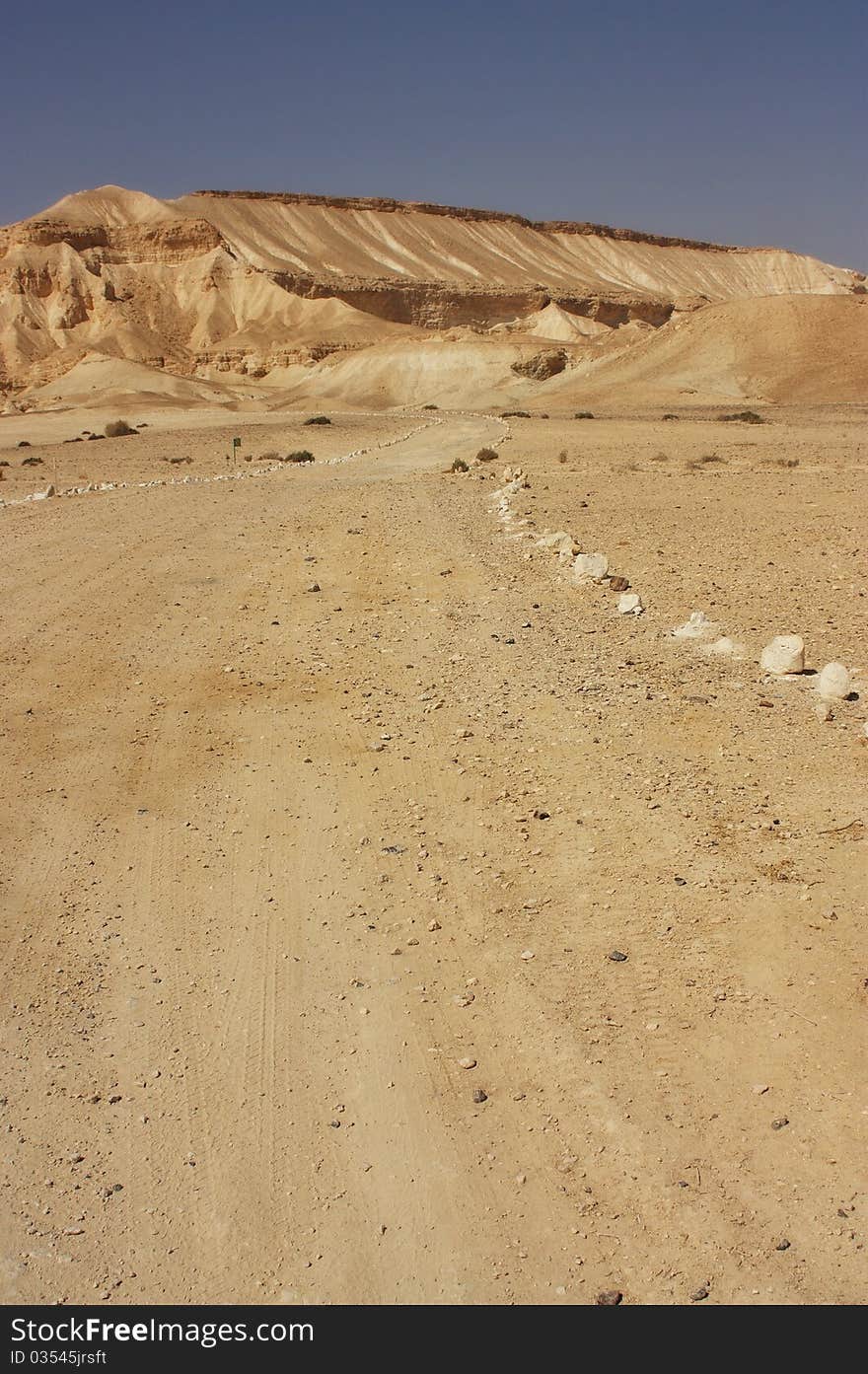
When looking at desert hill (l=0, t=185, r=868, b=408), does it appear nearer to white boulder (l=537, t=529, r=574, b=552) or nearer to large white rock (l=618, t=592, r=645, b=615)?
white boulder (l=537, t=529, r=574, b=552)

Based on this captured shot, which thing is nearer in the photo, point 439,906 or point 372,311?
point 439,906

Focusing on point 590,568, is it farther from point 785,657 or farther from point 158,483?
point 158,483

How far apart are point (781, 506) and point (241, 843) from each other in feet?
34.4

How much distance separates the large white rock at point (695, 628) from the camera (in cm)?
867

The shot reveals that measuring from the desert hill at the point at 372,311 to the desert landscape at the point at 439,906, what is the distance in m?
33.1

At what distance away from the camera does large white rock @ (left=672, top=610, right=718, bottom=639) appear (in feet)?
28.5

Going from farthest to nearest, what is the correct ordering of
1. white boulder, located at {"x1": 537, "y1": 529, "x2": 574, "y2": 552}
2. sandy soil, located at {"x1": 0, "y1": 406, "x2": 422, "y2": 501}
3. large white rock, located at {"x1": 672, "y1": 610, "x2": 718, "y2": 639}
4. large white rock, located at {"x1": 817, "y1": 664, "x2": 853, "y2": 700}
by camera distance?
sandy soil, located at {"x1": 0, "y1": 406, "x2": 422, "y2": 501} < white boulder, located at {"x1": 537, "y1": 529, "x2": 574, "y2": 552} < large white rock, located at {"x1": 672, "y1": 610, "x2": 718, "y2": 639} < large white rock, located at {"x1": 817, "y1": 664, "x2": 853, "y2": 700}

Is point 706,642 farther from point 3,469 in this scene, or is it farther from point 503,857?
point 3,469

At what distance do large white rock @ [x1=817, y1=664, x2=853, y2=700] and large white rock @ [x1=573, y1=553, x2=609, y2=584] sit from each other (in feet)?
12.0

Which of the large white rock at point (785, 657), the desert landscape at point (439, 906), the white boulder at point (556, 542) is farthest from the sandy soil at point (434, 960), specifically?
the white boulder at point (556, 542)

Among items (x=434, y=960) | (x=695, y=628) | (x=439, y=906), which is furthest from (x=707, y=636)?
(x=434, y=960)

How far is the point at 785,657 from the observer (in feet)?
25.1

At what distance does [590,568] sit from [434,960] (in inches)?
258

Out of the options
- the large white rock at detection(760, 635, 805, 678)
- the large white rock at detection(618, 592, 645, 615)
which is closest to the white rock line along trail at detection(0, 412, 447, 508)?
the large white rock at detection(618, 592, 645, 615)
